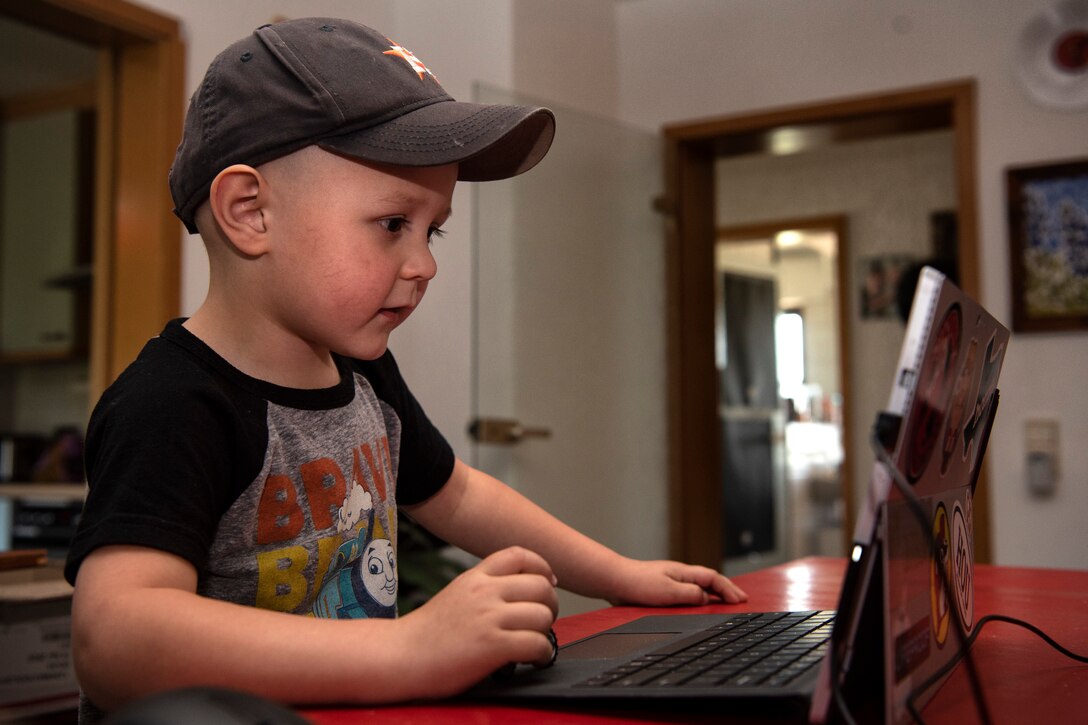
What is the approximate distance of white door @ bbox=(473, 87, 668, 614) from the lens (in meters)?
2.95

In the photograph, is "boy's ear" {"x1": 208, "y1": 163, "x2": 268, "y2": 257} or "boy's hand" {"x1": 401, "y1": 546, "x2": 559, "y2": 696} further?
"boy's ear" {"x1": 208, "y1": 163, "x2": 268, "y2": 257}

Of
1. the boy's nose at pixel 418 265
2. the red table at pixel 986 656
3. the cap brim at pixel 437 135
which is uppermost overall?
the cap brim at pixel 437 135

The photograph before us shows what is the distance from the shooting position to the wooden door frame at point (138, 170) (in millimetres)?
2453

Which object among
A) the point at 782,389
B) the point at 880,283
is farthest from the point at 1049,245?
the point at 782,389

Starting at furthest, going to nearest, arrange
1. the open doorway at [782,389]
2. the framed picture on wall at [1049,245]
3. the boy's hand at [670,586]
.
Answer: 1. the open doorway at [782,389]
2. the framed picture on wall at [1049,245]
3. the boy's hand at [670,586]

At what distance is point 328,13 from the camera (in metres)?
2.98

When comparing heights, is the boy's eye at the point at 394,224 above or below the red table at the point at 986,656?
above

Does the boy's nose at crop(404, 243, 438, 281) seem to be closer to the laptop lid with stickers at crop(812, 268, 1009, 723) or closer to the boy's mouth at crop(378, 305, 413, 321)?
the boy's mouth at crop(378, 305, 413, 321)

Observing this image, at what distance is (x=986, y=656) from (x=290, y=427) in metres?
0.54

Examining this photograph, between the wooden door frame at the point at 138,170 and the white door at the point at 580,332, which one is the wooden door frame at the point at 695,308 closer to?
the white door at the point at 580,332

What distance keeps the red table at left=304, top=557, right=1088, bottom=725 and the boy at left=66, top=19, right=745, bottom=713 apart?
0.03 m

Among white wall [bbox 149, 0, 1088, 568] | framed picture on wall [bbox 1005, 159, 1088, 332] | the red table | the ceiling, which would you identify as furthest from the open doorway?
the red table

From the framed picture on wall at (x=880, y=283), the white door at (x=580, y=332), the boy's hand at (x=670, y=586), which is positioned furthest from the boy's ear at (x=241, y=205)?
the framed picture on wall at (x=880, y=283)

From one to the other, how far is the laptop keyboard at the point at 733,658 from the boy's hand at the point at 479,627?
4cm
